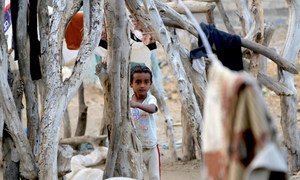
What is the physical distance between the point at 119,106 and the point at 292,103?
1769mm

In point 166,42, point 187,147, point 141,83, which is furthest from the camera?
point 187,147

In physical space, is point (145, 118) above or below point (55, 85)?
below

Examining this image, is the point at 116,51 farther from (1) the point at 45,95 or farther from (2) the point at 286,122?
(2) the point at 286,122

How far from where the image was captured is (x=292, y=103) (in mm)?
6191

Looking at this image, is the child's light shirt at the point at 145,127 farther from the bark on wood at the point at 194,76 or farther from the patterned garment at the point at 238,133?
the patterned garment at the point at 238,133

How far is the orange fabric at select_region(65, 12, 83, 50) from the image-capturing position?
658 cm

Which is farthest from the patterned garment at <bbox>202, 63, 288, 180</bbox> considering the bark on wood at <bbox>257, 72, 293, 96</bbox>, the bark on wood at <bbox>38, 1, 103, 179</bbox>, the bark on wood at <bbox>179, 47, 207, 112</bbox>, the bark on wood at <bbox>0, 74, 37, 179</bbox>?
the bark on wood at <bbox>257, 72, 293, 96</bbox>

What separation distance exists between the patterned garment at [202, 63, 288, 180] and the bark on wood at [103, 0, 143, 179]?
8.35 ft

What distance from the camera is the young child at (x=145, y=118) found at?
18.2ft

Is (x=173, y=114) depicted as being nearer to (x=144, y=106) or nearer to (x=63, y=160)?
(x=144, y=106)

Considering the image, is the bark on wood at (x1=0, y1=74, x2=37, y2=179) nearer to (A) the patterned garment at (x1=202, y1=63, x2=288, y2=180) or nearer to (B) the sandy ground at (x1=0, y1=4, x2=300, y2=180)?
(A) the patterned garment at (x1=202, y1=63, x2=288, y2=180)

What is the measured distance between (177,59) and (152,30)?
0.24 metres

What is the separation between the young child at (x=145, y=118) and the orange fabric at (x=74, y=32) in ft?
3.65

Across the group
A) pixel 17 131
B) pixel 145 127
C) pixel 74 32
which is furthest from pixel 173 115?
pixel 17 131
